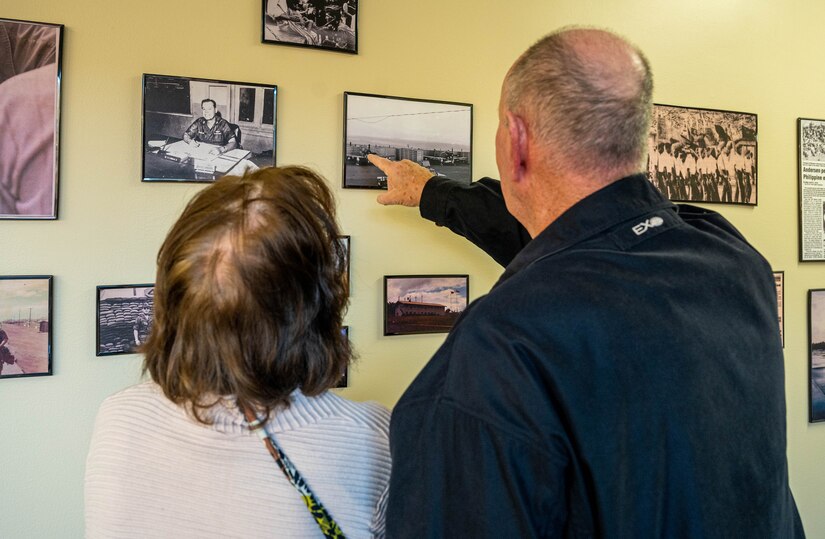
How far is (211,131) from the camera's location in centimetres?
170

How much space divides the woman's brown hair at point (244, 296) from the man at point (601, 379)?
179 mm

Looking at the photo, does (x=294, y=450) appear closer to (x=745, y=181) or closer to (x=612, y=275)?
(x=612, y=275)

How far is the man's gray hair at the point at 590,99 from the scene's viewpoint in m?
0.90

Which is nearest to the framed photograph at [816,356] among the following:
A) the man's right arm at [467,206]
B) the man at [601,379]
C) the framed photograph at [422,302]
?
the framed photograph at [422,302]

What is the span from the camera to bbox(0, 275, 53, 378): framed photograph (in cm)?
156

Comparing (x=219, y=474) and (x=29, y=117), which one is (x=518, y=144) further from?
(x=29, y=117)

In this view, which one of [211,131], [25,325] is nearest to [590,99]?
[211,131]

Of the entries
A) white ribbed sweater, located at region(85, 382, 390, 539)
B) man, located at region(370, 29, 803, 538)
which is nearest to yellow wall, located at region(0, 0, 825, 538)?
white ribbed sweater, located at region(85, 382, 390, 539)

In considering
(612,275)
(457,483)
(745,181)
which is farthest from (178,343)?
(745,181)

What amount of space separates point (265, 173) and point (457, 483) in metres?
0.50

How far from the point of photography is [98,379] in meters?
1.64

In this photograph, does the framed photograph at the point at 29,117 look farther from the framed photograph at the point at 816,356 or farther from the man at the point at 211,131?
the framed photograph at the point at 816,356

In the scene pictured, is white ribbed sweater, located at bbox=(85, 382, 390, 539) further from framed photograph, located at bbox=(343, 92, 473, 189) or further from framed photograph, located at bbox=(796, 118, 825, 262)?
framed photograph, located at bbox=(796, 118, 825, 262)

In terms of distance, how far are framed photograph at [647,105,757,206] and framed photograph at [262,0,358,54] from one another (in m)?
1.15
